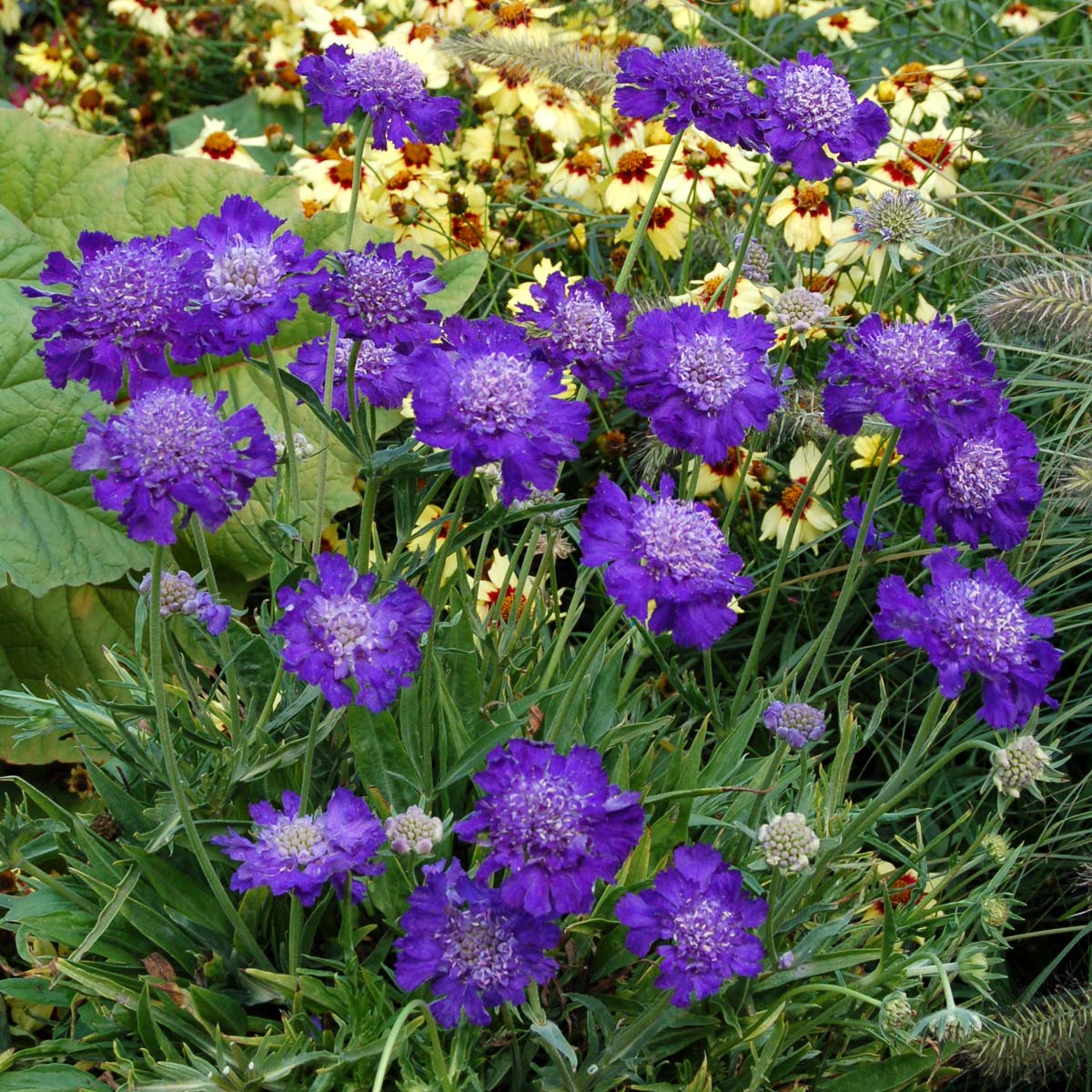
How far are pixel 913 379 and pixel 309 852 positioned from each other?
884 mm

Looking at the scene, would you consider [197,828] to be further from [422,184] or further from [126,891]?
[422,184]

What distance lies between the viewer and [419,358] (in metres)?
1.36

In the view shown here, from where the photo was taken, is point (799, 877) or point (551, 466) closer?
point (551, 466)

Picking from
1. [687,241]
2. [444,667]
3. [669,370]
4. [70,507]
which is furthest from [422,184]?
[669,370]

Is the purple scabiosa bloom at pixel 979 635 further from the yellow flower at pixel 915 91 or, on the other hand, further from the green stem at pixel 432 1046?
the yellow flower at pixel 915 91

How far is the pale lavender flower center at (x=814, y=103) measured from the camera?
5.47 ft

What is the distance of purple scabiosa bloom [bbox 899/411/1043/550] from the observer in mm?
1515

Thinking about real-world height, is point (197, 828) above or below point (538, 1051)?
above

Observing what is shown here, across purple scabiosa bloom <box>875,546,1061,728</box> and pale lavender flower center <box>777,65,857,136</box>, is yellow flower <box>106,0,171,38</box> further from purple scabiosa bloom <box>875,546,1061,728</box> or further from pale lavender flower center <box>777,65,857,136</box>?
purple scabiosa bloom <box>875,546,1061,728</box>

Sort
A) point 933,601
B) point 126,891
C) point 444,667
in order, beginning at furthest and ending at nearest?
point 444,667
point 126,891
point 933,601

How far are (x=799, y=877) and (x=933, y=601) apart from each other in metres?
0.44

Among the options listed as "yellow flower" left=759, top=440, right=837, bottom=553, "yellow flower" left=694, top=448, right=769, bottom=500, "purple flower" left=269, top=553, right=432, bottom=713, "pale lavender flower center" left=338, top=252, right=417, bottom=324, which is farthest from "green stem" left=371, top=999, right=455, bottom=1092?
"yellow flower" left=694, top=448, right=769, bottom=500

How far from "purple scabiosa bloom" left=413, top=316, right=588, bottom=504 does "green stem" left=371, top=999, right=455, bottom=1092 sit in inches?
21.2

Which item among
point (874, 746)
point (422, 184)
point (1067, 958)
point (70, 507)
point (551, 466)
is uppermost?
point (551, 466)
